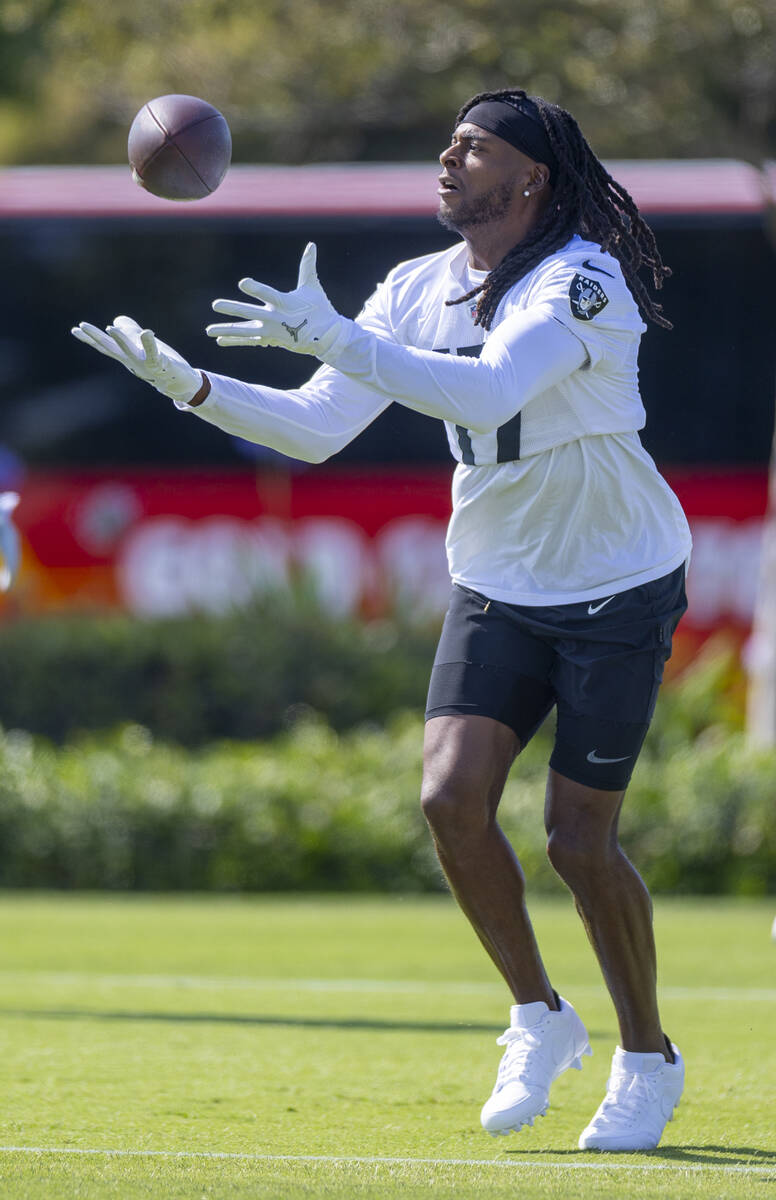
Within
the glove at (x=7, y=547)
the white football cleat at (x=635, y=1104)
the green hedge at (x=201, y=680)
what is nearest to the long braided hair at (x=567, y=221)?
the glove at (x=7, y=547)

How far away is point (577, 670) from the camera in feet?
14.6

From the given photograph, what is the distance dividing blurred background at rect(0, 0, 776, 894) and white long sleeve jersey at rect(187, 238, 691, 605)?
19.1 feet

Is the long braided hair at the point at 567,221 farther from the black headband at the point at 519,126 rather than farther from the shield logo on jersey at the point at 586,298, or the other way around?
the shield logo on jersey at the point at 586,298

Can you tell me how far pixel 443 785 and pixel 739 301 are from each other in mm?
12093

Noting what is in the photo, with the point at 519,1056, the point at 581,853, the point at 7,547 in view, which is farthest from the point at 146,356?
the point at 519,1056

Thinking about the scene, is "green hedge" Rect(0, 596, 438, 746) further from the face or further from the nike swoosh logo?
the nike swoosh logo

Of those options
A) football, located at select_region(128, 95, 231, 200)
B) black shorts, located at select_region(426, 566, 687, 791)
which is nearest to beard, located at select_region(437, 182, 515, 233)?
football, located at select_region(128, 95, 231, 200)

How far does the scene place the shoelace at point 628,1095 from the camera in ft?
14.5

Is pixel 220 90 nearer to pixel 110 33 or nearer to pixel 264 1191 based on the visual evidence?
pixel 110 33

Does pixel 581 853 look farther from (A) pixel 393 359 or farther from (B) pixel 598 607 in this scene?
(A) pixel 393 359

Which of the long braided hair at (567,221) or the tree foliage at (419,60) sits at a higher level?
the tree foliage at (419,60)

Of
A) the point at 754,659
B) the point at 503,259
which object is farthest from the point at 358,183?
the point at 503,259

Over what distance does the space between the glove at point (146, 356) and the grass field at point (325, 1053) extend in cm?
163

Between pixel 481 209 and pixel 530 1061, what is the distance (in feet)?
6.33
